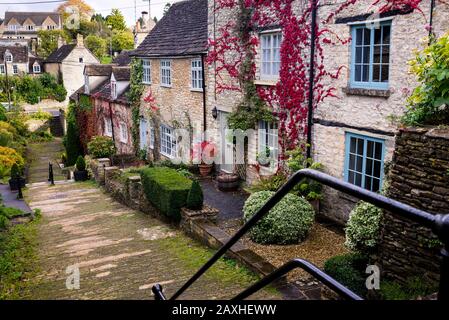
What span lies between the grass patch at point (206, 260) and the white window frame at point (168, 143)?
386 inches

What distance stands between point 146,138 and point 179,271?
1583 cm

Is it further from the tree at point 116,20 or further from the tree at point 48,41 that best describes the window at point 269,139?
the tree at point 116,20

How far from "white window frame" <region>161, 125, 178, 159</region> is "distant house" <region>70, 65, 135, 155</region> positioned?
14.2 feet

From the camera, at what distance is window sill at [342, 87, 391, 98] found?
9.97 metres

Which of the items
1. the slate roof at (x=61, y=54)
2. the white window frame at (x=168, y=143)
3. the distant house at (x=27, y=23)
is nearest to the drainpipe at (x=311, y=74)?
the white window frame at (x=168, y=143)

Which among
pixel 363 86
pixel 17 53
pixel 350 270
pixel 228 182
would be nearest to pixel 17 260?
pixel 228 182

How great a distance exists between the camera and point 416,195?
6.28 metres

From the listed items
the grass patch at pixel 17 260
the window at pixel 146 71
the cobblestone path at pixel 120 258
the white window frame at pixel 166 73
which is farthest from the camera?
the window at pixel 146 71

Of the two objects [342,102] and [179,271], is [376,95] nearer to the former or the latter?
[342,102]

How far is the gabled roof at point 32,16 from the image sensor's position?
11019 cm

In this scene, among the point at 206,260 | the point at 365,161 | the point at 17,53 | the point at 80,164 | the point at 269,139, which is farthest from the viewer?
the point at 17,53

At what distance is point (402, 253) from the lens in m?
6.39

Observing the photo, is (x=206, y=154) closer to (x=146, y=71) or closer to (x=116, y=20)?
(x=146, y=71)

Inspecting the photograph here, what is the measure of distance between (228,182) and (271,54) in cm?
461
